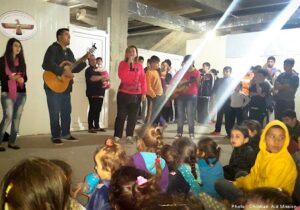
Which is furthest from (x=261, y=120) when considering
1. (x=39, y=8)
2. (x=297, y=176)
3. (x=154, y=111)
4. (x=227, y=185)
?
(x=39, y=8)

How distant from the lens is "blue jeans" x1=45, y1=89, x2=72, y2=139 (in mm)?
4156

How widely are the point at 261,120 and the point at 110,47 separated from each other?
9.90 ft

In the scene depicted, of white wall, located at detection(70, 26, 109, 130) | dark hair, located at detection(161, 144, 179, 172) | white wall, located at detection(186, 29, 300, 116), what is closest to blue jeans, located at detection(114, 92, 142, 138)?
white wall, located at detection(70, 26, 109, 130)

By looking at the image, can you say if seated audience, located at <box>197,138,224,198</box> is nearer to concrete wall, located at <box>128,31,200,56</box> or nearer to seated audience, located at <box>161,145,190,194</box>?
seated audience, located at <box>161,145,190,194</box>

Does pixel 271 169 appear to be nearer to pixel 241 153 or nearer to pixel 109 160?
pixel 241 153

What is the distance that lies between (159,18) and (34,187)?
7.25m

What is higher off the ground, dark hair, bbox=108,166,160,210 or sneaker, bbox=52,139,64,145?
dark hair, bbox=108,166,160,210

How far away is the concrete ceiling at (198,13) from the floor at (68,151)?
11.2 feet

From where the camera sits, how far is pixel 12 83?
3.81m

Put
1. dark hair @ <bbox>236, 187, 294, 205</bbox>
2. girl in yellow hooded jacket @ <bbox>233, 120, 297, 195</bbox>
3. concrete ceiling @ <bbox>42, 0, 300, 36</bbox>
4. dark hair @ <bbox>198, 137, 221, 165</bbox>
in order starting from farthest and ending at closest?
concrete ceiling @ <bbox>42, 0, 300, 36</bbox> < dark hair @ <bbox>198, 137, 221, 165</bbox> < girl in yellow hooded jacket @ <bbox>233, 120, 297, 195</bbox> < dark hair @ <bbox>236, 187, 294, 205</bbox>

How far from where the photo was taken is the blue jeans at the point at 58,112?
13.6 ft

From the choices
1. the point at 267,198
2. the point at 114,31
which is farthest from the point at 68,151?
the point at 267,198

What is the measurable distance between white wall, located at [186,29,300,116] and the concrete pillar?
3747mm

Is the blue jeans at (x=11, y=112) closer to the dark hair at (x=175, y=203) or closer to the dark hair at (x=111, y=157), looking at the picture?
the dark hair at (x=111, y=157)
